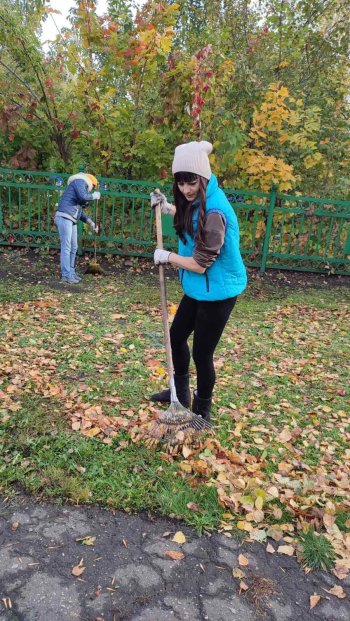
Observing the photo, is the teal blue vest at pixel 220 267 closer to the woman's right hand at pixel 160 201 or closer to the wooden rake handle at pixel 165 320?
the wooden rake handle at pixel 165 320

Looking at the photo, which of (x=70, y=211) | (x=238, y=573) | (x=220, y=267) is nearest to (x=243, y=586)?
(x=238, y=573)

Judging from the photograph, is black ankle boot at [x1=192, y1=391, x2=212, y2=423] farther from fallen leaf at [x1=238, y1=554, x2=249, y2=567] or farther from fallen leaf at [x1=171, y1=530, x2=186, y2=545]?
fallen leaf at [x1=238, y1=554, x2=249, y2=567]

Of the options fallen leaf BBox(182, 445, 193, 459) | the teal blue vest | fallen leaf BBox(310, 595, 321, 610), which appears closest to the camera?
fallen leaf BBox(310, 595, 321, 610)

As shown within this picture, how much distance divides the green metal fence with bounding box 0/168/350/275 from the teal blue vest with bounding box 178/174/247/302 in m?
4.88

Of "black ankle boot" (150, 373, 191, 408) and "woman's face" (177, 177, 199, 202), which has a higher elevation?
"woman's face" (177, 177, 199, 202)

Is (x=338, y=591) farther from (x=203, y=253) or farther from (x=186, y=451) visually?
(x=203, y=253)

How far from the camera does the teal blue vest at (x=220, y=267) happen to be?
8.23ft

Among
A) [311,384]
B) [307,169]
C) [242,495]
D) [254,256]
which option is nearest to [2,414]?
[242,495]

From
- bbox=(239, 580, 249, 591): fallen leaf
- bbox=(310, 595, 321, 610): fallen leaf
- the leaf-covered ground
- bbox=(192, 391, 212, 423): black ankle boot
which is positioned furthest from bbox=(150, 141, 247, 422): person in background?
bbox=(310, 595, 321, 610): fallen leaf

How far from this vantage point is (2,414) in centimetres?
316

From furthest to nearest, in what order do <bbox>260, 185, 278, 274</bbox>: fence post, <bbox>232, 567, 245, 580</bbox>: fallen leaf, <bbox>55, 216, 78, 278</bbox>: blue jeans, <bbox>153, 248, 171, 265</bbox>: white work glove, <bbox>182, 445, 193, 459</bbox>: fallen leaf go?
<bbox>260, 185, 278, 274</bbox>: fence post < <bbox>55, 216, 78, 278</bbox>: blue jeans < <bbox>182, 445, 193, 459</bbox>: fallen leaf < <bbox>153, 248, 171, 265</bbox>: white work glove < <bbox>232, 567, 245, 580</bbox>: fallen leaf

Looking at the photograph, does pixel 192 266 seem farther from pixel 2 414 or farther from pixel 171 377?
pixel 2 414

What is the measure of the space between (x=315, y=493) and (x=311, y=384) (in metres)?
1.52

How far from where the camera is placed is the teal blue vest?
251 centimetres
